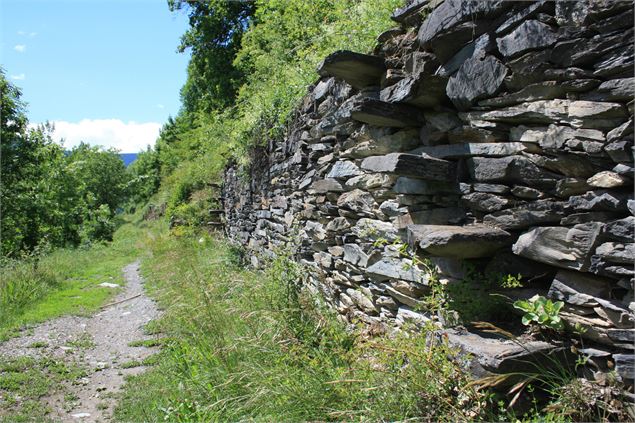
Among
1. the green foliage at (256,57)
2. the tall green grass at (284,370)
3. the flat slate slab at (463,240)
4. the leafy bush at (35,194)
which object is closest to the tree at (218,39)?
the green foliage at (256,57)

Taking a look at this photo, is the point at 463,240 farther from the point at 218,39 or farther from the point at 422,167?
the point at 218,39

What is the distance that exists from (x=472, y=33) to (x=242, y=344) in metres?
3.10

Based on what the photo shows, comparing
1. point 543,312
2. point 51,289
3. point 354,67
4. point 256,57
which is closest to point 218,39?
point 256,57

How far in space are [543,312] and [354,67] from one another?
2.38 m

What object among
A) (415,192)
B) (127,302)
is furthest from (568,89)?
(127,302)

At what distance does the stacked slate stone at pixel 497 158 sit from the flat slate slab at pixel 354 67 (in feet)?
0.04

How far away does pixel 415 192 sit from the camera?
3.40m

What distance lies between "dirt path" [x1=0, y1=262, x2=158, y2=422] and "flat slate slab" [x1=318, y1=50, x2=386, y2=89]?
3.88m

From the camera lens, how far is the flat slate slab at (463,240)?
282 centimetres

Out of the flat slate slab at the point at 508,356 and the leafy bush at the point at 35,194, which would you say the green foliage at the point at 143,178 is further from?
the flat slate slab at the point at 508,356

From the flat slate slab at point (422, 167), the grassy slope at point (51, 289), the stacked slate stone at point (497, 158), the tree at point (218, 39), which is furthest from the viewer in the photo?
the tree at point (218, 39)

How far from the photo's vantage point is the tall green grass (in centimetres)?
279

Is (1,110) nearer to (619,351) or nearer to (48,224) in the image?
(48,224)

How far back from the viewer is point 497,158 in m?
2.87
